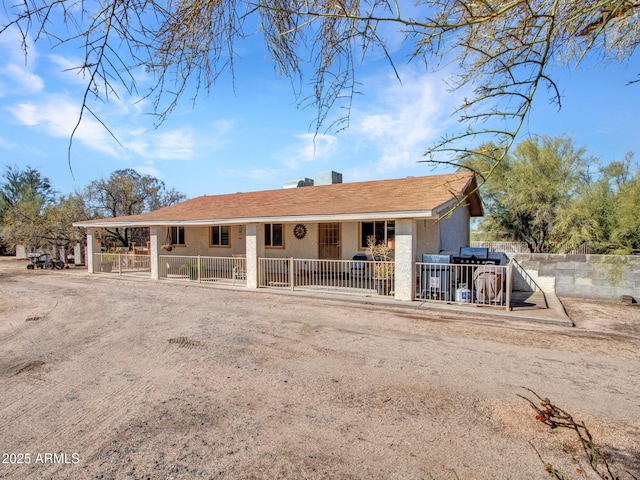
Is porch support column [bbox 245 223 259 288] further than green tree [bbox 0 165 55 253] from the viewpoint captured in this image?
No

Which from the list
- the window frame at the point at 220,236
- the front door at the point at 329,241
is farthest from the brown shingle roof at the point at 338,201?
the front door at the point at 329,241

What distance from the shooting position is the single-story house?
Result: 1052 centimetres

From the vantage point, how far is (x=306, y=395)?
14.3ft

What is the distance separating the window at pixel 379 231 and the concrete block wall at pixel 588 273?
4.35m

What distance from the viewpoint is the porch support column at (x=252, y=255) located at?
13125 mm

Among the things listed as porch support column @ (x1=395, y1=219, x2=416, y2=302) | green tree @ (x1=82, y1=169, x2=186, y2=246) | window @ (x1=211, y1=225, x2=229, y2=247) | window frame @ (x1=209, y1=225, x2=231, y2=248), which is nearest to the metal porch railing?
porch support column @ (x1=395, y1=219, x2=416, y2=302)

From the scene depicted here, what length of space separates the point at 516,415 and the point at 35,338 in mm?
8080

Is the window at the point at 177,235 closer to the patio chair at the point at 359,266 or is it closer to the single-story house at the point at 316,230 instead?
the single-story house at the point at 316,230

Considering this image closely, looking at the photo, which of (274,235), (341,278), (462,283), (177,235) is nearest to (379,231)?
(341,278)

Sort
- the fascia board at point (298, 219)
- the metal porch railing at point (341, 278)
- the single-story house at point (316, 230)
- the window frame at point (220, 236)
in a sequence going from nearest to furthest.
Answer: the fascia board at point (298, 219) < the single-story house at point (316, 230) < the metal porch railing at point (341, 278) < the window frame at point (220, 236)

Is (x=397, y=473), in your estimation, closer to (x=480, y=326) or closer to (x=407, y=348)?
(x=407, y=348)

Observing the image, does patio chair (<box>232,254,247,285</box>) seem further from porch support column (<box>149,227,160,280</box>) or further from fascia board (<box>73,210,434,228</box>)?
porch support column (<box>149,227,160,280</box>)

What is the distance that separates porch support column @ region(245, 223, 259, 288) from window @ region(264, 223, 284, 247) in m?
2.96

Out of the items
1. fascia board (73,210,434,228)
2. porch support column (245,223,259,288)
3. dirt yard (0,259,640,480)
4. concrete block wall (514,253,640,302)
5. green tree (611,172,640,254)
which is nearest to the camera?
dirt yard (0,259,640,480)
